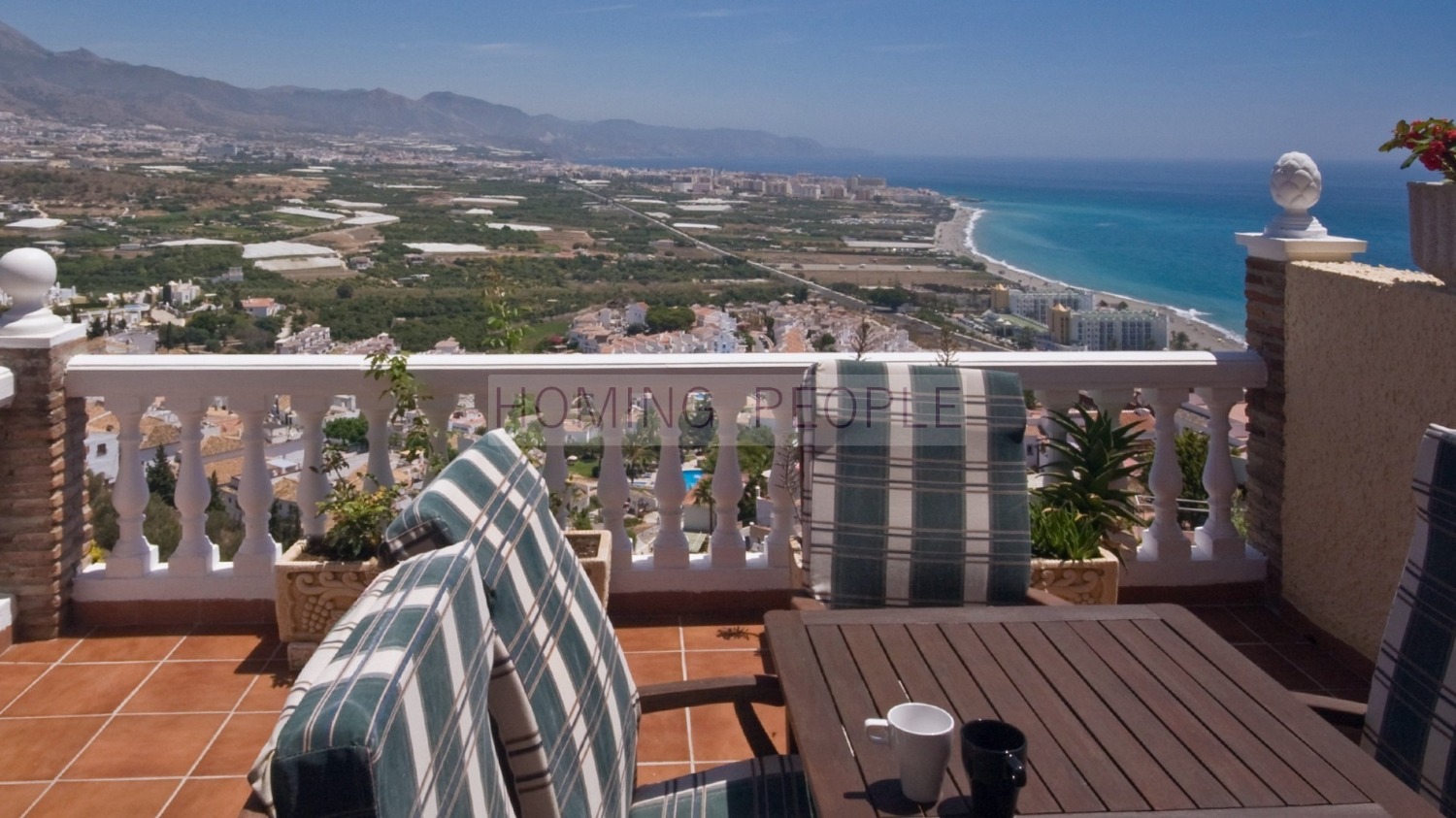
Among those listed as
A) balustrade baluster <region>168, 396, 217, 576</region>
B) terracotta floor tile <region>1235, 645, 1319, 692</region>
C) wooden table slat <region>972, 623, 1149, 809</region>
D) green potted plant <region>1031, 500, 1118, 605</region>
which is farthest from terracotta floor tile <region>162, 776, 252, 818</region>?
terracotta floor tile <region>1235, 645, 1319, 692</region>

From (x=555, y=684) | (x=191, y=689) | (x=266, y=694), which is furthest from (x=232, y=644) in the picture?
(x=555, y=684)

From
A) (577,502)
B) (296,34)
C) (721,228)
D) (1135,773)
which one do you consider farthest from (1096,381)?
(296,34)

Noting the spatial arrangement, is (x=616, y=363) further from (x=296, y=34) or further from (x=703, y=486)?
(x=296, y=34)

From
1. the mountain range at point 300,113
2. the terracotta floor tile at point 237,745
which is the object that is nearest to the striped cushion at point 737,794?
the terracotta floor tile at point 237,745

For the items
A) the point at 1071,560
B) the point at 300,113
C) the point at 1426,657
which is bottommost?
the point at 1071,560

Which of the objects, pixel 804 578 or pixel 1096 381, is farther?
pixel 1096 381

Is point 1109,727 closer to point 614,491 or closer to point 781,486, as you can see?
point 781,486

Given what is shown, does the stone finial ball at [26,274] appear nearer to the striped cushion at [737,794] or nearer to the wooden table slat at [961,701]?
the striped cushion at [737,794]
